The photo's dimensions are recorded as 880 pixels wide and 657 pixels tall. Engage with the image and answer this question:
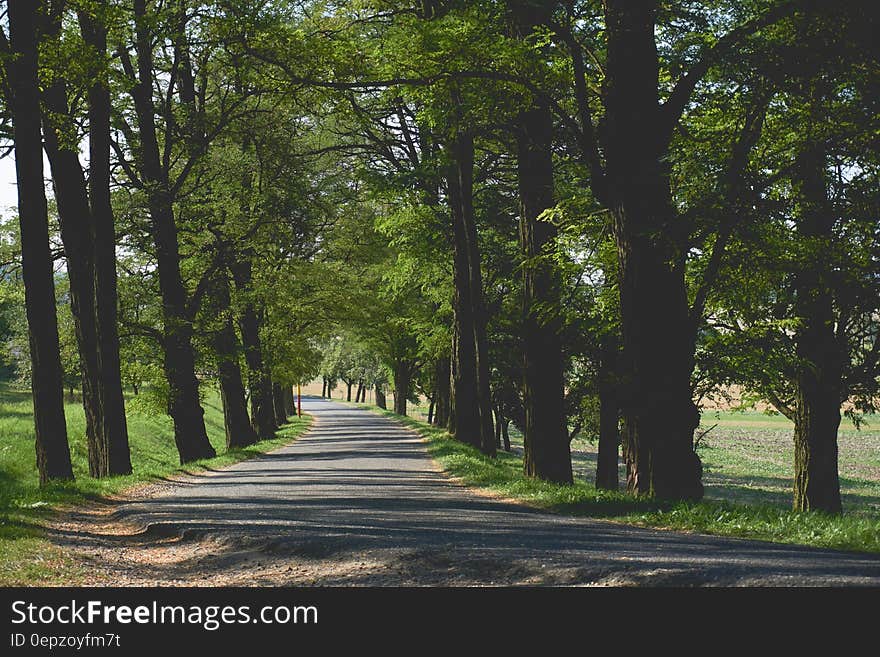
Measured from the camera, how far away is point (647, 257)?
13.8 metres

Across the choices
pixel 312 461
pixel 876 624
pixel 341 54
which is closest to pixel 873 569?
pixel 876 624

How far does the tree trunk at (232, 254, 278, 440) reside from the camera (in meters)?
34.2

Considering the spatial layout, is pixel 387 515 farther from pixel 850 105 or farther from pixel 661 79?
pixel 850 105

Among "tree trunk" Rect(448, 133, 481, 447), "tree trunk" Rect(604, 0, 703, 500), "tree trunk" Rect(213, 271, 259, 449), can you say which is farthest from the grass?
"tree trunk" Rect(604, 0, 703, 500)

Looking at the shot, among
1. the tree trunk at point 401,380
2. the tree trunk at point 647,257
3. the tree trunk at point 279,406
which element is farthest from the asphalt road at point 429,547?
the tree trunk at point 401,380

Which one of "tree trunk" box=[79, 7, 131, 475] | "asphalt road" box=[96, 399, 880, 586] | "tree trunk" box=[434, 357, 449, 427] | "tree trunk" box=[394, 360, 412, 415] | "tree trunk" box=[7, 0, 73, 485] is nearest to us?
"asphalt road" box=[96, 399, 880, 586]

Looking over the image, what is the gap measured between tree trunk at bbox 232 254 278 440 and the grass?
0.89 m

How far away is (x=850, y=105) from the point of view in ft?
50.9

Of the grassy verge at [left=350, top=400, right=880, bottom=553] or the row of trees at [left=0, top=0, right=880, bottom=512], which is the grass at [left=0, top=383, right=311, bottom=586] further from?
the grassy verge at [left=350, top=400, right=880, bottom=553]

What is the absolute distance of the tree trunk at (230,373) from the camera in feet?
99.7

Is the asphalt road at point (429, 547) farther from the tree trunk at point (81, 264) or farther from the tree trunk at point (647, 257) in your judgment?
the tree trunk at point (81, 264)

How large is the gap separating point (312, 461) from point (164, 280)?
5.99m

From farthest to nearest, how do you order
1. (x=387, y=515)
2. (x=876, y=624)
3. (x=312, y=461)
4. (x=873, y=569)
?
(x=312, y=461)
(x=387, y=515)
(x=873, y=569)
(x=876, y=624)

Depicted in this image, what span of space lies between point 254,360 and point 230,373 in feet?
16.7
